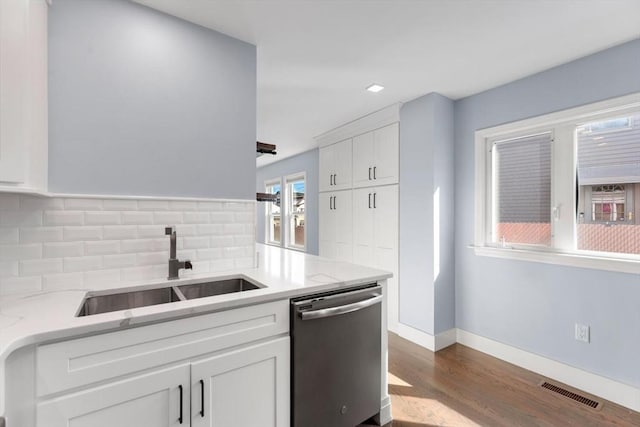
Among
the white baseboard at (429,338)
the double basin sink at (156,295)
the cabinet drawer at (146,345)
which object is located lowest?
the white baseboard at (429,338)

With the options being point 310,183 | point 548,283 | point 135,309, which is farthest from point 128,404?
point 310,183

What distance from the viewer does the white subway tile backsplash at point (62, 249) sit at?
1.45 metres

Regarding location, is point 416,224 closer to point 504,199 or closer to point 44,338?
point 504,199

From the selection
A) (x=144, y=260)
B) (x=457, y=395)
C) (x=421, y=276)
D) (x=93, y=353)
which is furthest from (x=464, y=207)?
(x=93, y=353)

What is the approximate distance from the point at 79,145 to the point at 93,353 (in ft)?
3.49

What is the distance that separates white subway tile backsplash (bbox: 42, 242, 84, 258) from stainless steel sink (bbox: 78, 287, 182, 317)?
263 millimetres

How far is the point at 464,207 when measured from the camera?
9.77 ft

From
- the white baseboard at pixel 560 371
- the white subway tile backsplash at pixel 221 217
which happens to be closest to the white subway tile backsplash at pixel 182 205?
the white subway tile backsplash at pixel 221 217

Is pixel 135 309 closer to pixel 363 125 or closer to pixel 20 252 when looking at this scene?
pixel 20 252

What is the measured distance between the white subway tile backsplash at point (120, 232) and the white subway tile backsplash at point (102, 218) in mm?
32

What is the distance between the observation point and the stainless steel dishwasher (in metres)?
1.49

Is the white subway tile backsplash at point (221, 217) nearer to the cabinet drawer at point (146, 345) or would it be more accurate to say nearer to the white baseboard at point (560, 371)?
the cabinet drawer at point (146, 345)

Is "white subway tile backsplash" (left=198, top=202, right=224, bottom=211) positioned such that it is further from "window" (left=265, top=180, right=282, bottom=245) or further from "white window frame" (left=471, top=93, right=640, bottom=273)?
"window" (left=265, top=180, right=282, bottom=245)

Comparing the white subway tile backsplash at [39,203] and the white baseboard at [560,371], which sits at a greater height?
the white subway tile backsplash at [39,203]
